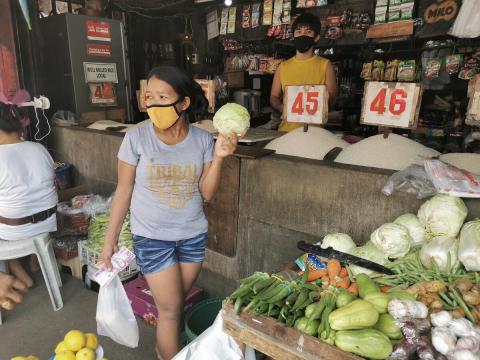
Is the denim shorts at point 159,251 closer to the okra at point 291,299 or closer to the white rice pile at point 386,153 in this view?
the okra at point 291,299

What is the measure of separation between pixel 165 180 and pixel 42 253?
6.39 ft

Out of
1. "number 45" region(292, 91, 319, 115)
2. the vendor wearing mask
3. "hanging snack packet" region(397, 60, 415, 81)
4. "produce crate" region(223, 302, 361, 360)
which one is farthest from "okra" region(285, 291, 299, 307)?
"hanging snack packet" region(397, 60, 415, 81)

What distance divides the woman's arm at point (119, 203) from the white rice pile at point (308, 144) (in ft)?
4.36

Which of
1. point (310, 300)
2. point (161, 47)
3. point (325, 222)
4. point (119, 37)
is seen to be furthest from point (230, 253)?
point (161, 47)

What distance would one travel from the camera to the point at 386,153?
2.79m

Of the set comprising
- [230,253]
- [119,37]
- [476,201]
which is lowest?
[230,253]

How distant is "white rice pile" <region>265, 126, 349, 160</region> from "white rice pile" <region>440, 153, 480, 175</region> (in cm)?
82

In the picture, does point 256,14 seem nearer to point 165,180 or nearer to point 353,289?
point 165,180

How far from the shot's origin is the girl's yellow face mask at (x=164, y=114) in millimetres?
2279

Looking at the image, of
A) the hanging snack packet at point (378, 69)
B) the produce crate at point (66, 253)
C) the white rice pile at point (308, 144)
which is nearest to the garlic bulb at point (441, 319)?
the white rice pile at point (308, 144)

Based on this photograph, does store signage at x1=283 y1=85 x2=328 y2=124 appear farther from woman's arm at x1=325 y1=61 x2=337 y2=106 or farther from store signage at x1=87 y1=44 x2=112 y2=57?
store signage at x1=87 y1=44 x2=112 y2=57

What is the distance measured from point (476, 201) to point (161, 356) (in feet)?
7.61

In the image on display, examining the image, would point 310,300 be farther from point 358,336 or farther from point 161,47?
point 161,47

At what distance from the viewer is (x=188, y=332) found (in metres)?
2.82
